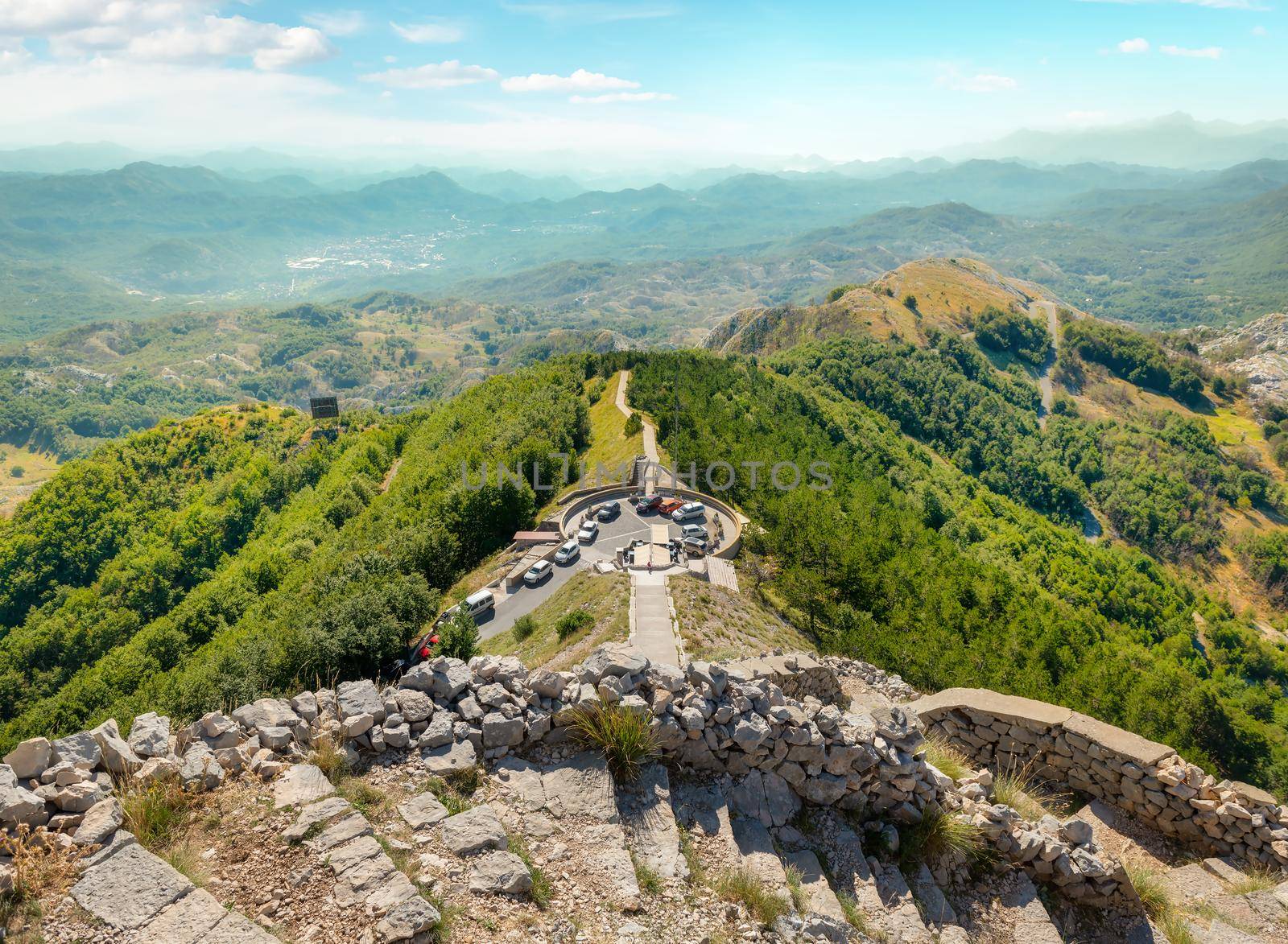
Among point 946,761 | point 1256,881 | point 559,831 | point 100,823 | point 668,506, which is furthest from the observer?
point 668,506

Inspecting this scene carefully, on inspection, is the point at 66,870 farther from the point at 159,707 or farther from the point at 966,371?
the point at 966,371

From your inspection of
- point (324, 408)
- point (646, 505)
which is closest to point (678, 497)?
point (646, 505)

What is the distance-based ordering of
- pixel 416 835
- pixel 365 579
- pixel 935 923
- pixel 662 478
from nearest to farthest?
pixel 416 835 → pixel 935 923 → pixel 365 579 → pixel 662 478

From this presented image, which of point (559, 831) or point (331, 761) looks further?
point (331, 761)

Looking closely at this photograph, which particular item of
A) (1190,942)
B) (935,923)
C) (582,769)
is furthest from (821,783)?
(1190,942)

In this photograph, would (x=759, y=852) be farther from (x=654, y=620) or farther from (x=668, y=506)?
(x=668, y=506)

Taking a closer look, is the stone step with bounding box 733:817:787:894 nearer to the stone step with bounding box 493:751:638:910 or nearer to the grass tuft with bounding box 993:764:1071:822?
the stone step with bounding box 493:751:638:910

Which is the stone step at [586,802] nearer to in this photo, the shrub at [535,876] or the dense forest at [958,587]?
the shrub at [535,876]
